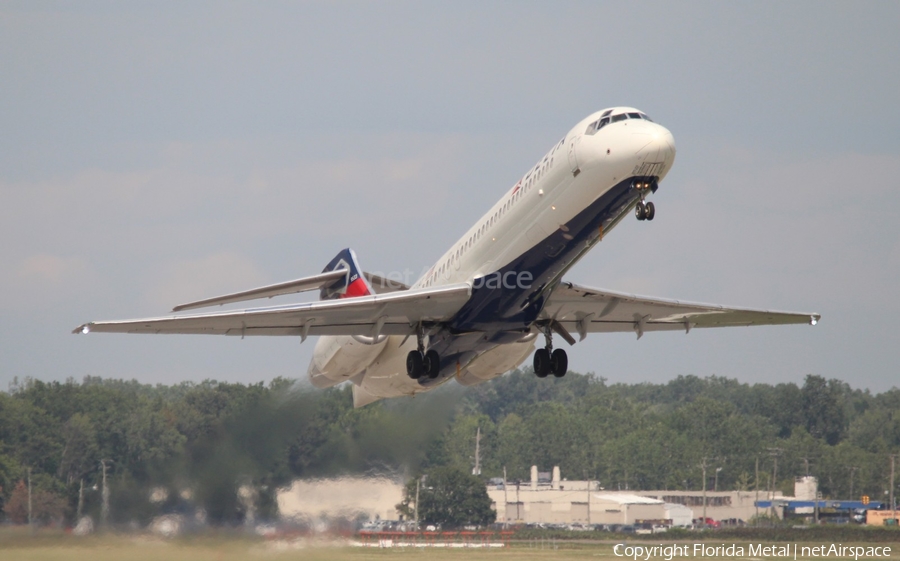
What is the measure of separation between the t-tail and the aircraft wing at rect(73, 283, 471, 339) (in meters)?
3.27

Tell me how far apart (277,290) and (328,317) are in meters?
4.32

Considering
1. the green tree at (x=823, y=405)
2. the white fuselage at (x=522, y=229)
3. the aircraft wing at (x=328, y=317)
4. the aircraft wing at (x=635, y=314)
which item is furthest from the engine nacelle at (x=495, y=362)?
the green tree at (x=823, y=405)

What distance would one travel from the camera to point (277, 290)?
102 feet

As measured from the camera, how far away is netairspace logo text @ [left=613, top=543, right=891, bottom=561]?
3600 centimetres

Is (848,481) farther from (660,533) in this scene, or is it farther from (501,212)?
(501,212)

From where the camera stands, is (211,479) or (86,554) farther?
(211,479)

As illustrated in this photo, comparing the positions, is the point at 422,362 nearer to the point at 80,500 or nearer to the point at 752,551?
the point at 80,500

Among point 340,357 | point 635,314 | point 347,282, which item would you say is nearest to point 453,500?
point 347,282

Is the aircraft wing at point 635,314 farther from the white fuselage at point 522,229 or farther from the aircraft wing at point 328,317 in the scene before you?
the aircraft wing at point 328,317

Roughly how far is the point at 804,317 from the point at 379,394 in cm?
1160

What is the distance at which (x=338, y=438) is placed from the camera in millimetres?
31359

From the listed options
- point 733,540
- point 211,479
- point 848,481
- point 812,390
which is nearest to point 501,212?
point 211,479

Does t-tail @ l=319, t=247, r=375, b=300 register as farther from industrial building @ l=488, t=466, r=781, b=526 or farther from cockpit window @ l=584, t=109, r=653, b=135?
industrial building @ l=488, t=466, r=781, b=526

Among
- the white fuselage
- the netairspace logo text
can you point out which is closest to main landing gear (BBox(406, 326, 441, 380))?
the white fuselage
